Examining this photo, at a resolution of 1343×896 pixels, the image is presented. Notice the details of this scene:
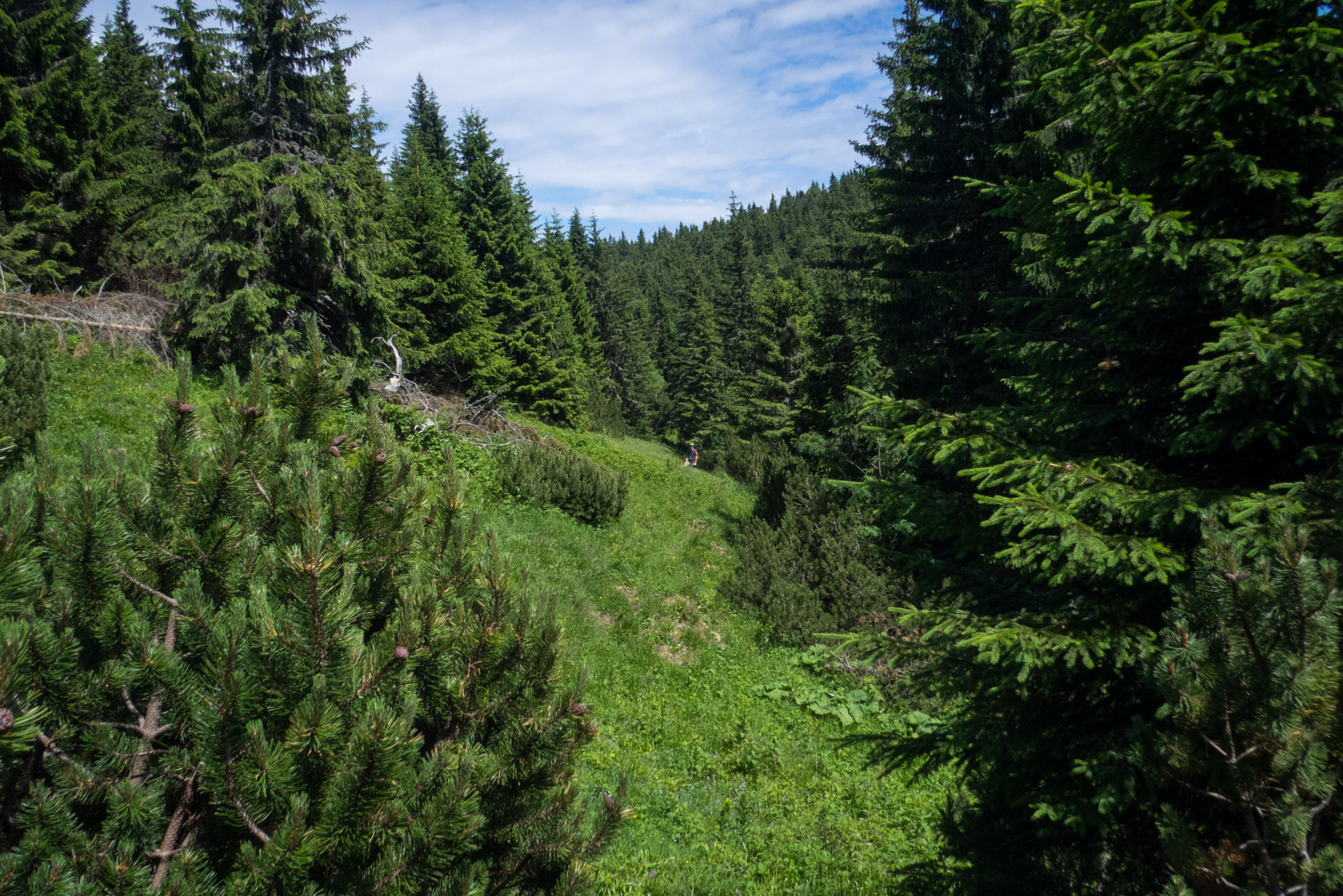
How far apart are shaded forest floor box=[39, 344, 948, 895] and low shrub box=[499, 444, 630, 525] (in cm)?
39

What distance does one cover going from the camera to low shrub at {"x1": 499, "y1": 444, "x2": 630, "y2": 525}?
1359 cm

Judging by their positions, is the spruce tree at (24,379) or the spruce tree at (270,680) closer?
the spruce tree at (270,680)

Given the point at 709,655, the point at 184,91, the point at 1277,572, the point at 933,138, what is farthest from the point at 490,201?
the point at 1277,572

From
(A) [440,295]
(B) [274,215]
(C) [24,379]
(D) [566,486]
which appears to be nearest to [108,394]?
(C) [24,379]

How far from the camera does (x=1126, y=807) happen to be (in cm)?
330

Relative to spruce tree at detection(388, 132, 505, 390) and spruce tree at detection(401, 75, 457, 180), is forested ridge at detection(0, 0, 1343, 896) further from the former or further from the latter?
spruce tree at detection(401, 75, 457, 180)

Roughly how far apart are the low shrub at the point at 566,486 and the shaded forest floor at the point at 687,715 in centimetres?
39

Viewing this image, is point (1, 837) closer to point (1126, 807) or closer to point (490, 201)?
point (1126, 807)

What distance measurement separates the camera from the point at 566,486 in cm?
1376

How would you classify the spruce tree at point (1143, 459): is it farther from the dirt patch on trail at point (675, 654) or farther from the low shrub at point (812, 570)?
the low shrub at point (812, 570)

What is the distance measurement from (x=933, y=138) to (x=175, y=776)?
11.3 meters

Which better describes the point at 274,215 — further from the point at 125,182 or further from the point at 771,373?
the point at 771,373

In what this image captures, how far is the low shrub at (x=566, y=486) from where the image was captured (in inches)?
535

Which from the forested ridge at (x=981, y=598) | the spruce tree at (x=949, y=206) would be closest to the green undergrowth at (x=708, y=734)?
the forested ridge at (x=981, y=598)
